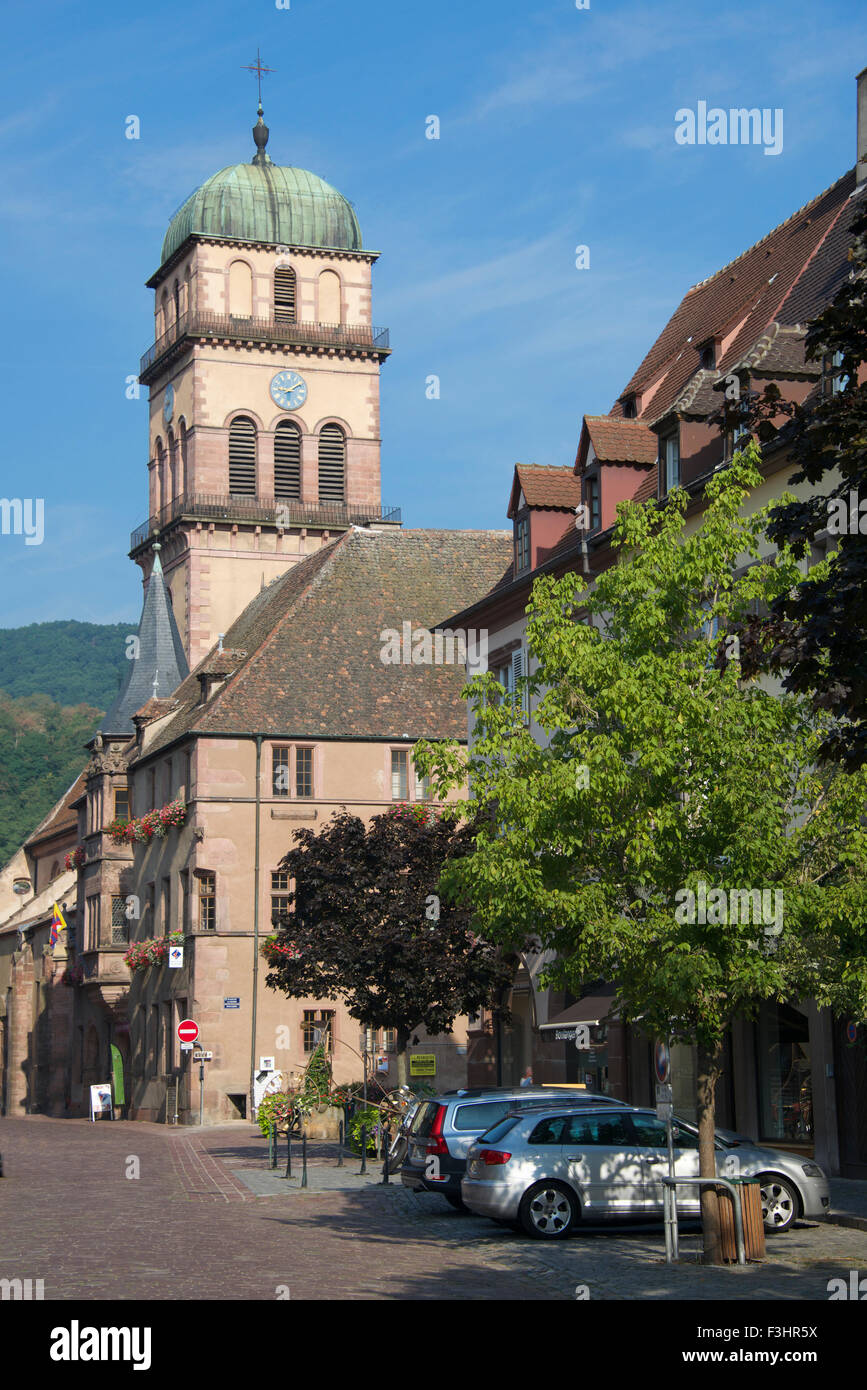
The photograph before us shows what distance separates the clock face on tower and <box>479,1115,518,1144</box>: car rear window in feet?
202

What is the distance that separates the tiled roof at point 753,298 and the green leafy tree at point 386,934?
371 inches

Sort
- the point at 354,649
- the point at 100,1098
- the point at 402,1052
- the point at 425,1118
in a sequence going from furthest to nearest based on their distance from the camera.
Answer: the point at 100,1098 < the point at 354,649 < the point at 402,1052 < the point at 425,1118

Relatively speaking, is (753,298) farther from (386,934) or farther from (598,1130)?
(598,1130)

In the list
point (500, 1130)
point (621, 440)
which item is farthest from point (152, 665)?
point (500, 1130)

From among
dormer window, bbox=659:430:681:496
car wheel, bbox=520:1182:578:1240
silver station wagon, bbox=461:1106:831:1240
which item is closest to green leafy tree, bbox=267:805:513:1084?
dormer window, bbox=659:430:681:496

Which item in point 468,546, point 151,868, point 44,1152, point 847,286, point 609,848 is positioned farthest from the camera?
point 468,546

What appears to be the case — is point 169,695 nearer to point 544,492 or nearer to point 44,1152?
point 44,1152

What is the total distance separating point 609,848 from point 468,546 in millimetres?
48307

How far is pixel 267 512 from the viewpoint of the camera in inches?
3098

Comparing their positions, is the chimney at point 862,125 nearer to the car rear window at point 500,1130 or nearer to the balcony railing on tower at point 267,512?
the car rear window at point 500,1130

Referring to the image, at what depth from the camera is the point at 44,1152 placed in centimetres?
4359

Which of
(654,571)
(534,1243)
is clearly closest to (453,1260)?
(534,1243)

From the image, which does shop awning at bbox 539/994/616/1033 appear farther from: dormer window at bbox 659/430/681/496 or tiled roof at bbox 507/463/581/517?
tiled roof at bbox 507/463/581/517

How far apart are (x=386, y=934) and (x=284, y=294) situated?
5191 centimetres
